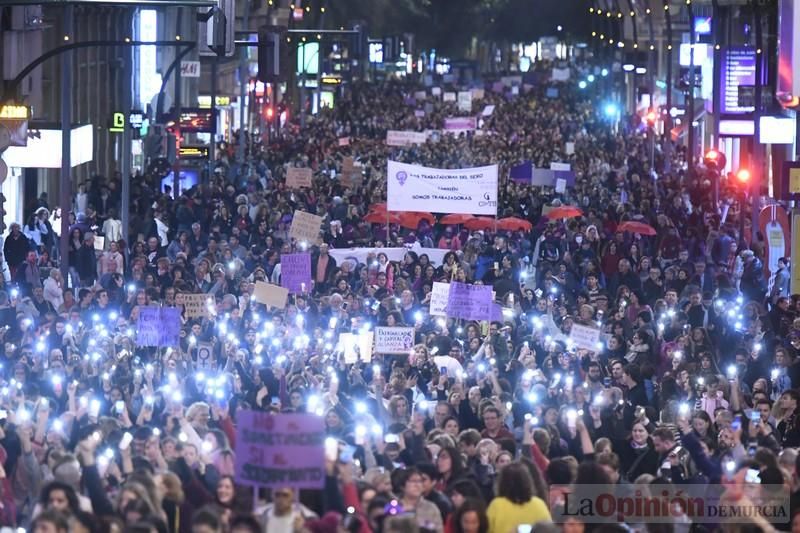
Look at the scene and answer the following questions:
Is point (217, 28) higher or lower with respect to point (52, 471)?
higher

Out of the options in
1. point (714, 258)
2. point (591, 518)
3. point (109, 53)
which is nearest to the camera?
point (591, 518)

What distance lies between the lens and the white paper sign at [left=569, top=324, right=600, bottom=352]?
20906mm

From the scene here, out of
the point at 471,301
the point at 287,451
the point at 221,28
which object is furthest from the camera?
the point at 471,301

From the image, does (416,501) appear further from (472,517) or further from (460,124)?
(460,124)

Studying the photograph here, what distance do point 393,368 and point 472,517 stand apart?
8287mm

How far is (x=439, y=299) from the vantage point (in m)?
23.4

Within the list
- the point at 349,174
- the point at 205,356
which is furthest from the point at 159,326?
the point at 349,174

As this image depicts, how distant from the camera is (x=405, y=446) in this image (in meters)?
14.7

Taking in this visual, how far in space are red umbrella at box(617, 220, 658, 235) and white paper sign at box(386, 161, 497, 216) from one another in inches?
113

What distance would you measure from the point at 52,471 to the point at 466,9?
111766 mm

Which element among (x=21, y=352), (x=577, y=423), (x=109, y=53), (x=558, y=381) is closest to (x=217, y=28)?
(x=21, y=352)

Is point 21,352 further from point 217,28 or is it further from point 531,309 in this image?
point 531,309

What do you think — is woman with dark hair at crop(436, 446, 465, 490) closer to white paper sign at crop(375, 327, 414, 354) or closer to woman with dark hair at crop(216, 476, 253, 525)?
woman with dark hair at crop(216, 476, 253, 525)

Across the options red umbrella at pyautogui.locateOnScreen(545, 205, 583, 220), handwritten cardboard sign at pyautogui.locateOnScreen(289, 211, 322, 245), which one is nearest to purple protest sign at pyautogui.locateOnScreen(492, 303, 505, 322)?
handwritten cardboard sign at pyautogui.locateOnScreen(289, 211, 322, 245)
